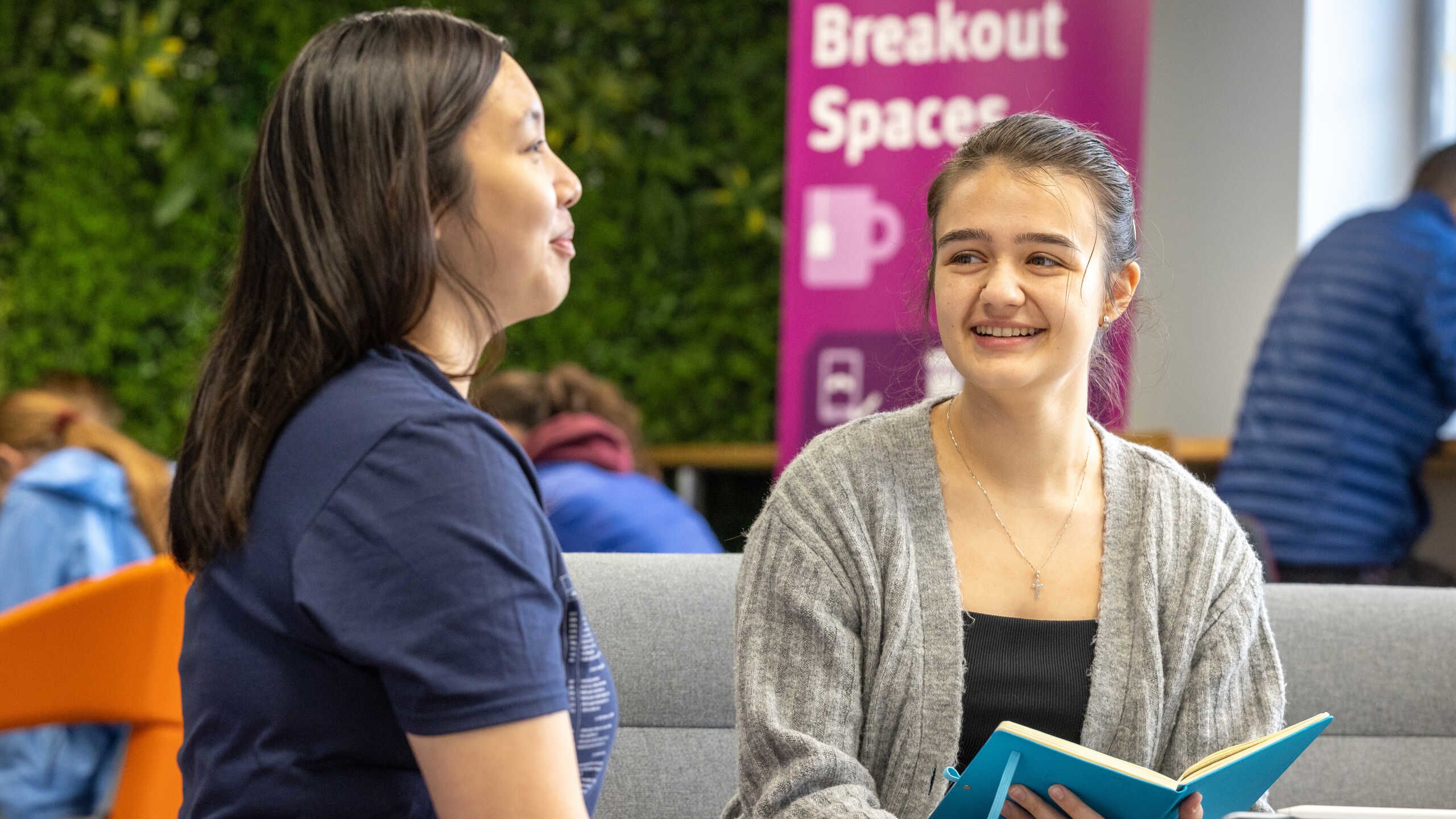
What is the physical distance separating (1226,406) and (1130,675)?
2779 mm

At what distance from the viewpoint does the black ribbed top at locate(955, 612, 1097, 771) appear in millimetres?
1491

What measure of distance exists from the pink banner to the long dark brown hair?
201 centimetres

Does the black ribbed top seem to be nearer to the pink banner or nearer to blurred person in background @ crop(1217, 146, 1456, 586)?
the pink banner

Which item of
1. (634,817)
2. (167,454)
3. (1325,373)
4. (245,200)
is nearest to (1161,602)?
(634,817)

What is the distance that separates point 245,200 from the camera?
1.13 metres

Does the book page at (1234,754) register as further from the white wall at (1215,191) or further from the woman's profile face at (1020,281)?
the white wall at (1215,191)

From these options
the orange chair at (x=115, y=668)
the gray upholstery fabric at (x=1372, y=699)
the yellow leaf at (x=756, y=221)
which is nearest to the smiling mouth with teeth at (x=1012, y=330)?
the gray upholstery fabric at (x=1372, y=699)

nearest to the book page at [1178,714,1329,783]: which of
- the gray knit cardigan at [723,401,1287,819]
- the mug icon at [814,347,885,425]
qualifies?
the gray knit cardigan at [723,401,1287,819]

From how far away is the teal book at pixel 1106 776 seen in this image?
119 centimetres

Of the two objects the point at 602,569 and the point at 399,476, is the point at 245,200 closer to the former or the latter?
the point at 399,476

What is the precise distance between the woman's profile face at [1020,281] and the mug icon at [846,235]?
160 centimetres

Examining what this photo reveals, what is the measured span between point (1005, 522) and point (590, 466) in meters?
1.27

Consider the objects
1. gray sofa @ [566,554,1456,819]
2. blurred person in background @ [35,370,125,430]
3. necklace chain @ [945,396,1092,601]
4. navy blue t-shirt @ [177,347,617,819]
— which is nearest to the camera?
navy blue t-shirt @ [177,347,617,819]

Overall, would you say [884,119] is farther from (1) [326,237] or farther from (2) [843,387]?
(1) [326,237]
